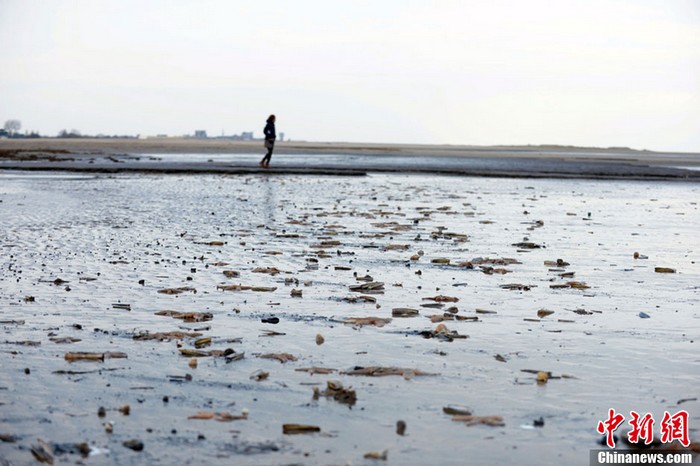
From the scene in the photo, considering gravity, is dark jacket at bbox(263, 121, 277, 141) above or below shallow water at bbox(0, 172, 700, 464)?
above

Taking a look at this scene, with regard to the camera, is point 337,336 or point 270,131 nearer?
point 337,336

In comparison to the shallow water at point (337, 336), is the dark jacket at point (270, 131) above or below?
above

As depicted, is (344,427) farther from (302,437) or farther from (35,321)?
(35,321)

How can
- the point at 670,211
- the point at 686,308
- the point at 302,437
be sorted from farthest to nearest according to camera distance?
the point at 670,211 < the point at 686,308 < the point at 302,437

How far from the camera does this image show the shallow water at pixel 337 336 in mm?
7141

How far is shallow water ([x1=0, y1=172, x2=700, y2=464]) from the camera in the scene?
23.4 feet

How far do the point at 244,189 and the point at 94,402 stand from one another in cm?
2909

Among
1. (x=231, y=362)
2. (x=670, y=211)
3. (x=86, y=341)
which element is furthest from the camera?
(x=670, y=211)

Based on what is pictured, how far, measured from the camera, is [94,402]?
784 centimetres

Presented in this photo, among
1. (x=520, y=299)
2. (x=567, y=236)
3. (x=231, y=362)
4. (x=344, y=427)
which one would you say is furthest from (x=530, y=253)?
(x=344, y=427)

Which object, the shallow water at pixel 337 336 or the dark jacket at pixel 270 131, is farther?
the dark jacket at pixel 270 131

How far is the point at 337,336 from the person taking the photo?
34.2 ft

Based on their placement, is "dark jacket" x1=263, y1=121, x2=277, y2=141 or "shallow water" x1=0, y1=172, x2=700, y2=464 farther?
"dark jacket" x1=263, y1=121, x2=277, y2=141

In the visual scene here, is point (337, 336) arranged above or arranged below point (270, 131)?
below
